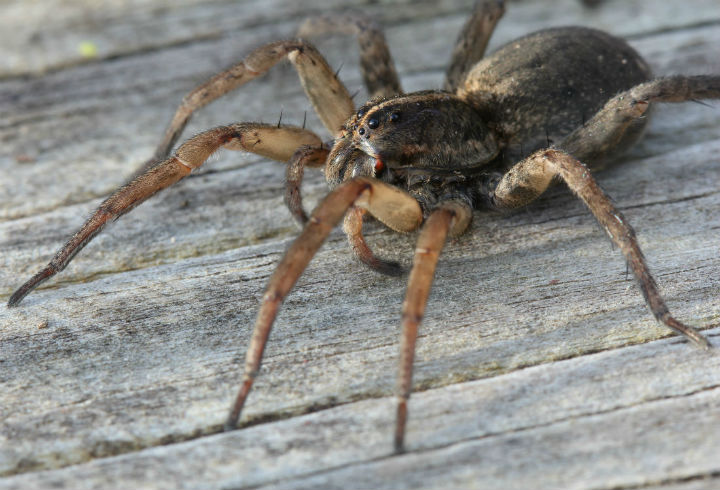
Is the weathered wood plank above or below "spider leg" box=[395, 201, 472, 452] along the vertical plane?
below

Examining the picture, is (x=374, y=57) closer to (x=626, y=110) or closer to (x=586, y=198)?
(x=626, y=110)

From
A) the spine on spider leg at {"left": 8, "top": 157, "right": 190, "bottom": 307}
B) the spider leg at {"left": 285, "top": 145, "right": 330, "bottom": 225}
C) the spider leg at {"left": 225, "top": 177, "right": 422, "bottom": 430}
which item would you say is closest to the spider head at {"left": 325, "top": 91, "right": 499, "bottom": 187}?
the spider leg at {"left": 285, "top": 145, "right": 330, "bottom": 225}

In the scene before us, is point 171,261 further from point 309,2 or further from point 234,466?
point 309,2

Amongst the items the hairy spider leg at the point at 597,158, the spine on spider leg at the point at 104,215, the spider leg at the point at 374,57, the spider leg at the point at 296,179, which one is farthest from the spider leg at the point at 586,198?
the spine on spider leg at the point at 104,215

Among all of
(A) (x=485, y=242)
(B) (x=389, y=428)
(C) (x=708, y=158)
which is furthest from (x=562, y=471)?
(C) (x=708, y=158)

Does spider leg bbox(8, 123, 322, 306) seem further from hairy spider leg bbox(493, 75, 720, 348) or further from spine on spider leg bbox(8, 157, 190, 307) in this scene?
hairy spider leg bbox(493, 75, 720, 348)

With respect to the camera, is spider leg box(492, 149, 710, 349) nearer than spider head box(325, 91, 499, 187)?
Yes

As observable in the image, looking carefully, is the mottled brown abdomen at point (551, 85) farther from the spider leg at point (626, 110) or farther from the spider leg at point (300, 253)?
the spider leg at point (300, 253)
